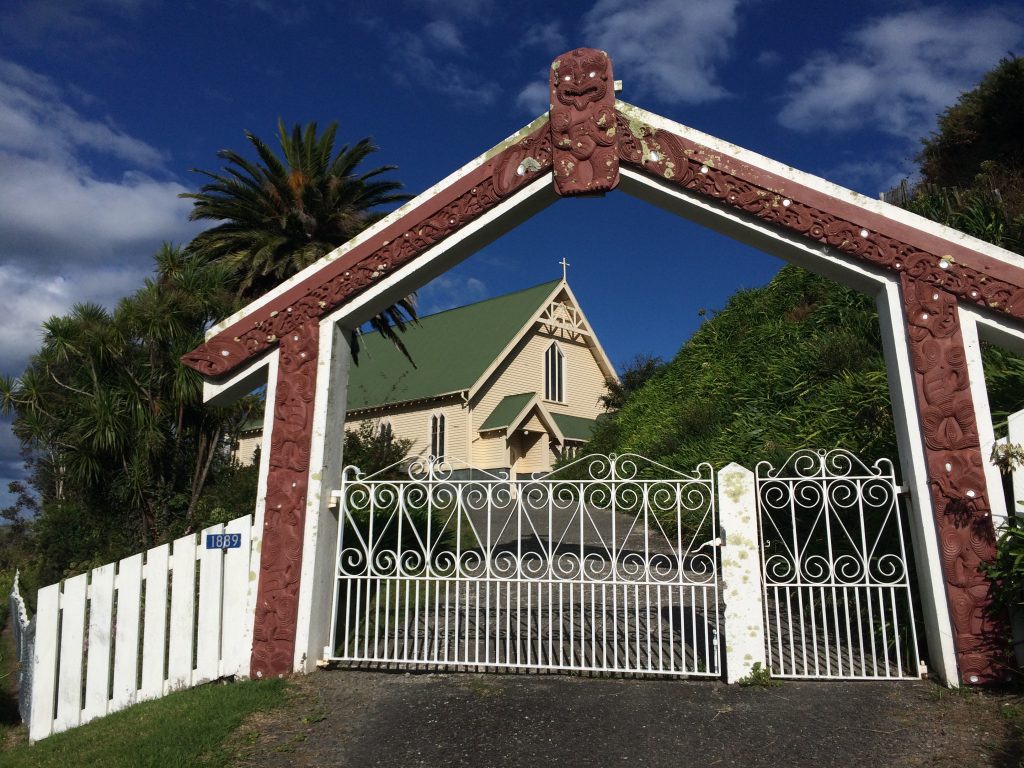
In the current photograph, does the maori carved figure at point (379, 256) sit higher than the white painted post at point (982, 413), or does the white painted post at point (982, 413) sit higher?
the maori carved figure at point (379, 256)

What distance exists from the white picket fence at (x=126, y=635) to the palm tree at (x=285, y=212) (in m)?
9.49

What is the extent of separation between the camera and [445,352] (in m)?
26.3

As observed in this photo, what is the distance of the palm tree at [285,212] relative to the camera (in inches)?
601

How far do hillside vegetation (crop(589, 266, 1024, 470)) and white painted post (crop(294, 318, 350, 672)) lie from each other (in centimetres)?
547

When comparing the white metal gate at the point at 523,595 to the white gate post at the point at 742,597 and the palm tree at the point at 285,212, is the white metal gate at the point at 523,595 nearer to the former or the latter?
the white gate post at the point at 742,597

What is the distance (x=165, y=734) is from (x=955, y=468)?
5802mm

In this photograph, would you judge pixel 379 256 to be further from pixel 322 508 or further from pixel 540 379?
pixel 540 379

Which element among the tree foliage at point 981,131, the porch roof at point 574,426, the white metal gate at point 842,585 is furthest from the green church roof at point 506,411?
the white metal gate at point 842,585

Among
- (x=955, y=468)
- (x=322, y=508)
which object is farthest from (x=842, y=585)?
(x=322, y=508)

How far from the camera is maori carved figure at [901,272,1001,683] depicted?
5348 mm

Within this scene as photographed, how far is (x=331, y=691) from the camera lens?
19.4ft

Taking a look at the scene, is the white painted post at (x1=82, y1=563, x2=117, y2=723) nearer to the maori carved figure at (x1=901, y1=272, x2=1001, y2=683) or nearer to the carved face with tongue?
the carved face with tongue

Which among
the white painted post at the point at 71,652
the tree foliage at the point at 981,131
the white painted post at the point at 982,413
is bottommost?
the white painted post at the point at 71,652

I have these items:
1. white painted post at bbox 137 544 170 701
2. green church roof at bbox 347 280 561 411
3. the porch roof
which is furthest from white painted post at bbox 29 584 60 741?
the porch roof
